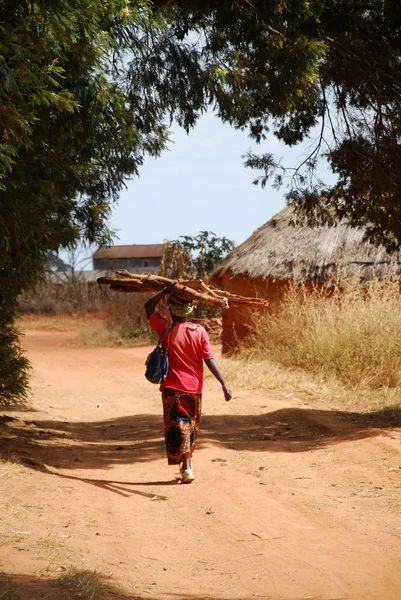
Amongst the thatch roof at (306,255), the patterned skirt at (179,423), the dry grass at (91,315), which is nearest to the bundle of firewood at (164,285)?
the patterned skirt at (179,423)

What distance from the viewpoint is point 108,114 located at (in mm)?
7625

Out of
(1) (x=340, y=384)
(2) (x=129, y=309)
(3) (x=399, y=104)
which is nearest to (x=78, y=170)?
(3) (x=399, y=104)

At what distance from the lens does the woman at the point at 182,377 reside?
6898mm

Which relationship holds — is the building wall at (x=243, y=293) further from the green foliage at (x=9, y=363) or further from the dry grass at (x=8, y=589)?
the dry grass at (x=8, y=589)

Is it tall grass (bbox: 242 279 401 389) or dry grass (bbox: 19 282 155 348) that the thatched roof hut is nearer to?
tall grass (bbox: 242 279 401 389)

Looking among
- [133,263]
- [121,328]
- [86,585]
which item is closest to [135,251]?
[133,263]

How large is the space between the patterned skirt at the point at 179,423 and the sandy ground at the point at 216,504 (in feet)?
0.99

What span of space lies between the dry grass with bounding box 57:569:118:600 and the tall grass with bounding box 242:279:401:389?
7948 millimetres

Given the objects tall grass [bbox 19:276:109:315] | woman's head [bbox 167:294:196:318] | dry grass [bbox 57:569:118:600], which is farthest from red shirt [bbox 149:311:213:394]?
tall grass [bbox 19:276:109:315]

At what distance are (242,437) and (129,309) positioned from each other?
15.2 meters

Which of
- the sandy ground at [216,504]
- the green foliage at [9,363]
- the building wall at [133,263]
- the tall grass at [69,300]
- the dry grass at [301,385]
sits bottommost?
the sandy ground at [216,504]

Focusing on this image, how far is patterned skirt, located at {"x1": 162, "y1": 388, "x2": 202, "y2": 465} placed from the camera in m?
6.88

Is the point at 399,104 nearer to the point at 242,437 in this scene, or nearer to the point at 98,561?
the point at 242,437

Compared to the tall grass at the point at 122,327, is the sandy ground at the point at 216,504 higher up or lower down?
lower down
